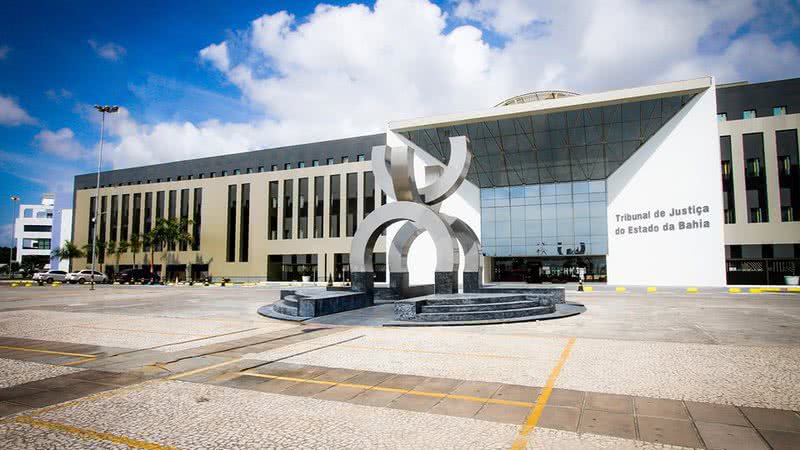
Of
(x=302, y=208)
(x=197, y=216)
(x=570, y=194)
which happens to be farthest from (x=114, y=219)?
(x=570, y=194)

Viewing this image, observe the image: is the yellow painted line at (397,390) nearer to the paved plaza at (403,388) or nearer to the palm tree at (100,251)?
the paved plaza at (403,388)

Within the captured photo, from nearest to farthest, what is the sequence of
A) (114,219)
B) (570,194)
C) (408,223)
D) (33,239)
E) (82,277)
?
(408,223)
(570,194)
(82,277)
(114,219)
(33,239)

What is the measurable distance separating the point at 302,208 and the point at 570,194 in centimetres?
3148

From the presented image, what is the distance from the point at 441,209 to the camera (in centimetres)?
4959

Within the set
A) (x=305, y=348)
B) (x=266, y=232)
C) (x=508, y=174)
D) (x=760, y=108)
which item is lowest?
Result: (x=305, y=348)

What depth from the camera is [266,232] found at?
191 feet

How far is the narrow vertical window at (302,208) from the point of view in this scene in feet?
187

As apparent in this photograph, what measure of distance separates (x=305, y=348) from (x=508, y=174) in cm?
4107

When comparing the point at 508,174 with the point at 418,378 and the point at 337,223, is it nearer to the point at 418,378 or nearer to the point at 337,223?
the point at 337,223

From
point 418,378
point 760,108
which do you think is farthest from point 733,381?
point 760,108

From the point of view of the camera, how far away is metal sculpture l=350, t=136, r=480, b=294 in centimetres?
1950

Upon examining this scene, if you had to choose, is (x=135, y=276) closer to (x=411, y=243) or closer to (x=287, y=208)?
(x=287, y=208)

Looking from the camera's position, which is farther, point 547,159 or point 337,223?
point 337,223

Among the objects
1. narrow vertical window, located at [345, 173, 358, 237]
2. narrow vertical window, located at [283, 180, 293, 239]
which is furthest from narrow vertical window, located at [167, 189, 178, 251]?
narrow vertical window, located at [345, 173, 358, 237]
